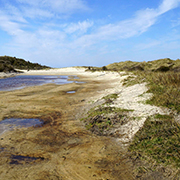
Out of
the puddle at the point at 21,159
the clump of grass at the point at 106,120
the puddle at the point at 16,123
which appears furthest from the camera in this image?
the puddle at the point at 16,123

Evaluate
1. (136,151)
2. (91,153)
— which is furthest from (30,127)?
(136,151)

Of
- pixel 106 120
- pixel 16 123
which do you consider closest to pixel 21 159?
pixel 16 123

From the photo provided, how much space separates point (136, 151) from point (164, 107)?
219 cm

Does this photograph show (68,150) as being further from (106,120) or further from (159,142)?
(159,142)

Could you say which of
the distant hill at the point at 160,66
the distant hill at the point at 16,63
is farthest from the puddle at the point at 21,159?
the distant hill at the point at 16,63

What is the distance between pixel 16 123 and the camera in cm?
613

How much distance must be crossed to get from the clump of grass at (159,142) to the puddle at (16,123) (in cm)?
380

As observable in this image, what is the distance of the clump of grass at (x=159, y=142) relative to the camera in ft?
10.5

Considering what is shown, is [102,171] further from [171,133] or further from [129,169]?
[171,133]

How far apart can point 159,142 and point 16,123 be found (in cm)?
509

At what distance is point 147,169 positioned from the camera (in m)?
3.12

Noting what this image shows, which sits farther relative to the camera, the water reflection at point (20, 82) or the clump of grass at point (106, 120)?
the water reflection at point (20, 82)

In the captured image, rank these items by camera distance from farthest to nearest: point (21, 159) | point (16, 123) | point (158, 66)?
point (158, 66), point (16, 123), point (21, 159)

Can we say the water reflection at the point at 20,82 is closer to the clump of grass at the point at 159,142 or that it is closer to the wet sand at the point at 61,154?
the wet sand at the point at 61,154
